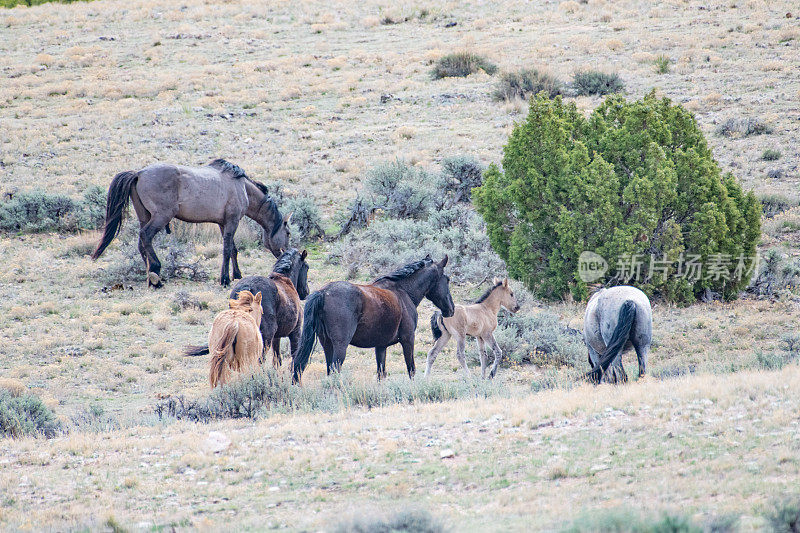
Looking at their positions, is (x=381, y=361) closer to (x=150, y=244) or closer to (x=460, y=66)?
(x=150, y=244)

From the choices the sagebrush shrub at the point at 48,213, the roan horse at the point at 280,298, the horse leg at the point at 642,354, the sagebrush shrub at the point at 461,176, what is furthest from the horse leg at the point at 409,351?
the sagebrush shrub at the point at 48,213

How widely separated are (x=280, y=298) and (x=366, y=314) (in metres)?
1.30

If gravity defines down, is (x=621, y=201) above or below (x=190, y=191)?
below

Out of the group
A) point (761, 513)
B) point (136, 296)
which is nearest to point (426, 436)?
point (761, 513)

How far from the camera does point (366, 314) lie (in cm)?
990

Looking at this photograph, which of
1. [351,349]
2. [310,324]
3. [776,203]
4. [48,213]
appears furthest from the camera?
[48,213]

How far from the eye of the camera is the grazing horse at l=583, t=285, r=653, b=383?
9461mm

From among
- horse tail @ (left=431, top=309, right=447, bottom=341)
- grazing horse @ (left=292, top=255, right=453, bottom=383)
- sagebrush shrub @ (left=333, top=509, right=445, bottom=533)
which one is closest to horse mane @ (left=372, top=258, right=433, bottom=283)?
grazing horse @ (left=292, top=255, right=453, bottom=383)

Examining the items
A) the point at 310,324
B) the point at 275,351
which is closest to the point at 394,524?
the point at 310,324

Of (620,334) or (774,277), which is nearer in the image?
(620,334)

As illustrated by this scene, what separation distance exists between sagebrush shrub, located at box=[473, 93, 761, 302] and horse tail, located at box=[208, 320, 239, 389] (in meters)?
7.04

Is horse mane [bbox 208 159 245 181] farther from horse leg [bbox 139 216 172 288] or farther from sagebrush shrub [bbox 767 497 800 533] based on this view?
sagebrush shrub [bbox 767 497 800 533]

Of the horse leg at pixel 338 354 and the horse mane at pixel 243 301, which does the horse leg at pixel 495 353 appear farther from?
the horse mane at pixel 243 301

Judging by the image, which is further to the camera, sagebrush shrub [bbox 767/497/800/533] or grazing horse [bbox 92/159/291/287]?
grazing horse [bbox 92/159/291/287]
